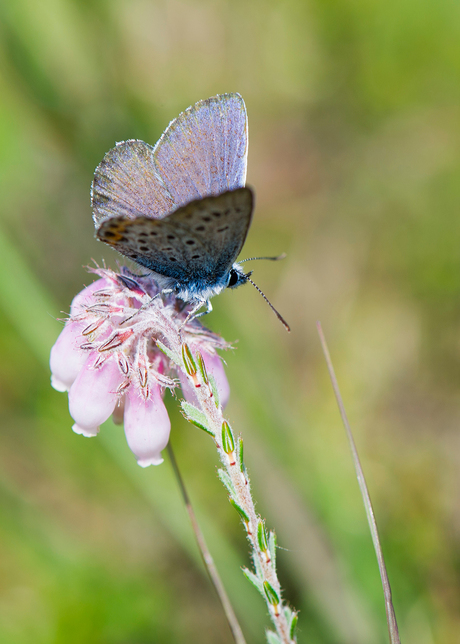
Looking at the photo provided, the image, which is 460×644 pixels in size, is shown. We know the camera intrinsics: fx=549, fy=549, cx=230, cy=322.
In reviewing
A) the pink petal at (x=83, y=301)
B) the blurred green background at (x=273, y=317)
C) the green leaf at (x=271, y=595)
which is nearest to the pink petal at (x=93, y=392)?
the pink petal at (x=83, y=301)

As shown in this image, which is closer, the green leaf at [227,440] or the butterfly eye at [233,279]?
the green leaf at [227,440]

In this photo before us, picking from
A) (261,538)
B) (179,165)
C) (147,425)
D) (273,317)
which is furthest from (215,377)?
(273,317)

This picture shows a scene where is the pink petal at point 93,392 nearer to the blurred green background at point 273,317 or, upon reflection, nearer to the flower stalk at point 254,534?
the flower stalk at point 254,534

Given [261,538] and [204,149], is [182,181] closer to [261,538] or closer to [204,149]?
[204,149]

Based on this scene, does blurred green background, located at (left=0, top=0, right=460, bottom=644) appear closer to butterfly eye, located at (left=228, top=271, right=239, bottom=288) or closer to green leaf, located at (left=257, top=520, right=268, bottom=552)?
butterfly eye, located at (left=228, top=271, right=239, bottom=288)

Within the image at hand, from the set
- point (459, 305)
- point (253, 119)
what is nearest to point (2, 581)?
point (459, 305)

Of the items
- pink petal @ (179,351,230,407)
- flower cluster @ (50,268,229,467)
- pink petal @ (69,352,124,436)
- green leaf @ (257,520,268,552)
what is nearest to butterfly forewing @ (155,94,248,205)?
flower cluster @ (50,268,229,467)
